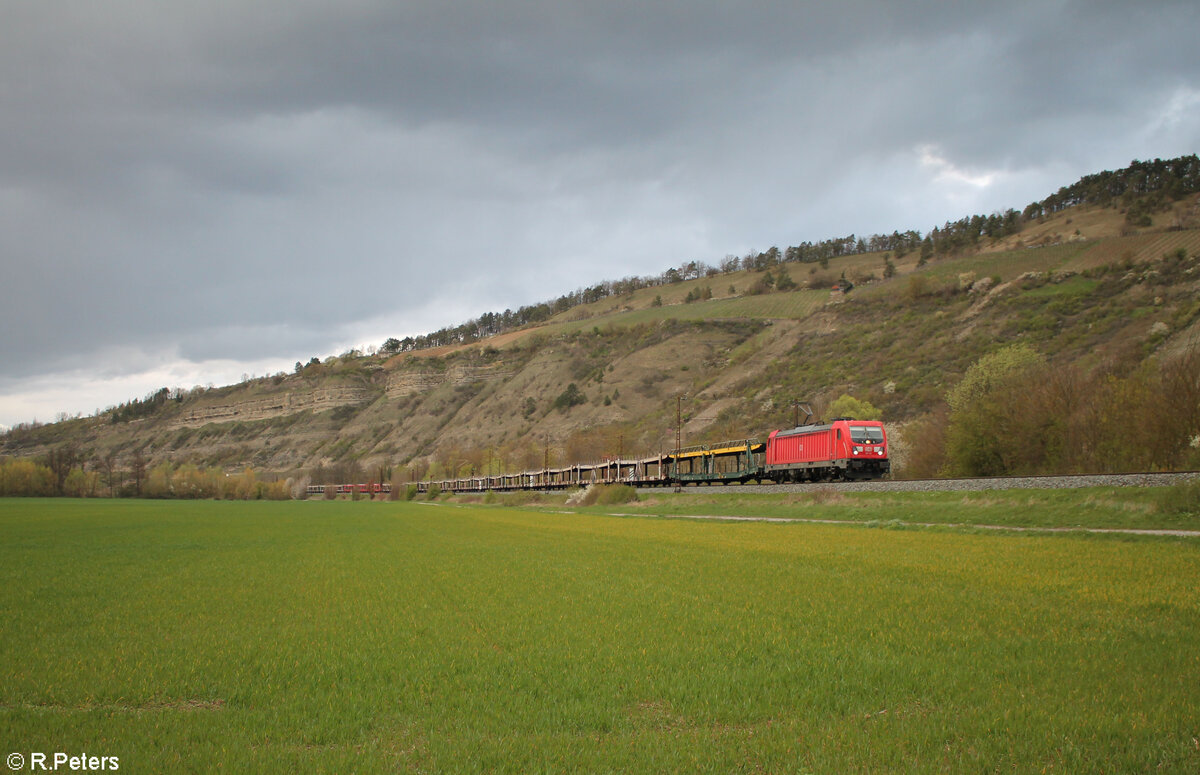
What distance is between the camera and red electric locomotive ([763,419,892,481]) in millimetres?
44625

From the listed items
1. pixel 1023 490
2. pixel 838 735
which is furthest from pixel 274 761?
pixel 1023 490

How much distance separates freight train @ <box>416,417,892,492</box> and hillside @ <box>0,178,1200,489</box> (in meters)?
14.3

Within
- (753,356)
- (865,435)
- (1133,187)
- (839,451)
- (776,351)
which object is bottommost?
(839,451)

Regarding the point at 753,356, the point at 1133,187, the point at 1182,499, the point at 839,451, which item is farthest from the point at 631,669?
the point at 1133,187

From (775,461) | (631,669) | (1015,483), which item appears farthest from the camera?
(775,461)

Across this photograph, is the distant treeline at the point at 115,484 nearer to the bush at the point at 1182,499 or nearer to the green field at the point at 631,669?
the green field at the point at 631,669

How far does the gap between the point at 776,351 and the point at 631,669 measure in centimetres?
11418

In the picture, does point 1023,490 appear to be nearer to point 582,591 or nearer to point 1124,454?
point 1124,454

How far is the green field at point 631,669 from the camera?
5.85 meters

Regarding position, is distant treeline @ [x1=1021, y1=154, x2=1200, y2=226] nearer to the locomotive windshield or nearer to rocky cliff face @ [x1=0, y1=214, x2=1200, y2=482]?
rocky cliff face @ [x1=0, y1=214, x2=1200, y2=482]

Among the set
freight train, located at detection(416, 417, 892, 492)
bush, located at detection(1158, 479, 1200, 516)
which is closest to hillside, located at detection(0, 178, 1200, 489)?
Result: freight train, located at detection(416, 417, 892, 492)

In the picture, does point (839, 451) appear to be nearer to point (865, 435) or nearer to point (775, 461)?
point (865, 435)

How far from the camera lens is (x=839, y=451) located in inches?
1774

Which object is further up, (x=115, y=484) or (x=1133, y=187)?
(x=1133, y=187)
